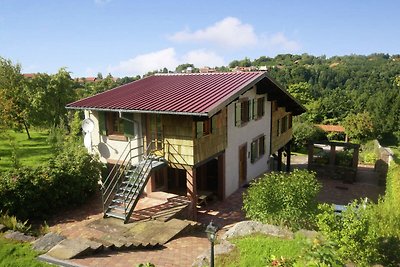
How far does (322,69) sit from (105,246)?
125 meters

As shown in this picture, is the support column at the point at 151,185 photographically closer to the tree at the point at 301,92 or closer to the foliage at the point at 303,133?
the foliage at the point at 303,133

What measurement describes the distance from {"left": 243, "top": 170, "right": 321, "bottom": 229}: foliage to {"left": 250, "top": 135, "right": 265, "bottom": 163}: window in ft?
24.6

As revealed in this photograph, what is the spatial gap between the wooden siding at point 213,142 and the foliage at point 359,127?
29.9 metres

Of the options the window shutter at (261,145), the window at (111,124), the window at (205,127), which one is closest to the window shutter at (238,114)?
the window at (205,127)

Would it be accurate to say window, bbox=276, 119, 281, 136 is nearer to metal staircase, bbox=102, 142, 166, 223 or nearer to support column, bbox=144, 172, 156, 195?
support column, bbox=144, 172, 156, 195

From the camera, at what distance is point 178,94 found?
14750mm

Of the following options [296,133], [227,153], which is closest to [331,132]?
[296,133]

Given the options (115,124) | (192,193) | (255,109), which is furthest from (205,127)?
(255,109)

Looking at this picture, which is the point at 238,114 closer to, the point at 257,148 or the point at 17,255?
the point at 257,148

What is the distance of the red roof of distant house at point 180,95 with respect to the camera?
12828 mm

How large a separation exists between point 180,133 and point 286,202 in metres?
5.01

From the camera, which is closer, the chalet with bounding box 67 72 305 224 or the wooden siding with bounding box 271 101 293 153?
the chalet with bounding box 67 72 305 224

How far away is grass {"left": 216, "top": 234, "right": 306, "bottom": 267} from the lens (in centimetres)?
795

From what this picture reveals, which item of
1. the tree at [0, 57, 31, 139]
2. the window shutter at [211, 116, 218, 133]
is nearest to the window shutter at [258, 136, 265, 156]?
the window shutter at [211, 116, 218, 133]
